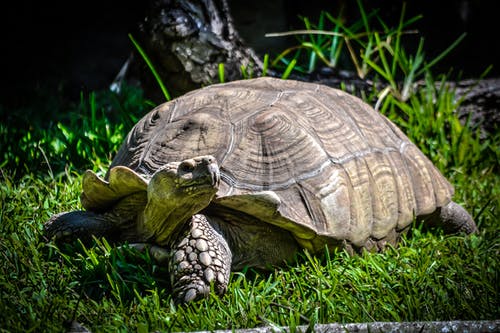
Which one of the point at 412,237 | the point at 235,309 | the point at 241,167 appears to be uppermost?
the point at 241,167

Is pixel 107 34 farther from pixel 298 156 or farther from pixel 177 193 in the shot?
pixel 177 193

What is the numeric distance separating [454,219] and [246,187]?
147cm

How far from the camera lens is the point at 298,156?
111 inches

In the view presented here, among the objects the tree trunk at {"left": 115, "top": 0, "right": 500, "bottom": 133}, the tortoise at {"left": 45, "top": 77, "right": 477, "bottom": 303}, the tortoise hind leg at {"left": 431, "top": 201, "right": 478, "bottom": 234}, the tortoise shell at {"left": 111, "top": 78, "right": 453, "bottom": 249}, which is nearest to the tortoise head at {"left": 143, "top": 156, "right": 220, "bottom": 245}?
the tortoise at {"left": 45, "top": 77, "right": 477, "bottom": 303}

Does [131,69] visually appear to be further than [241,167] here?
Yes

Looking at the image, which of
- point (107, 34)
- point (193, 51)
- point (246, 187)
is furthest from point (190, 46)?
point (107, 34)

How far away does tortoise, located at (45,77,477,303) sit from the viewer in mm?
2508

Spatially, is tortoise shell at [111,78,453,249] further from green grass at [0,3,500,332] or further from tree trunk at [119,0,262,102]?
tree trunk at [119,0,262,102]

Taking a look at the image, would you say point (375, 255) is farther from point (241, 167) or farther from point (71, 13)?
point (71, 13)

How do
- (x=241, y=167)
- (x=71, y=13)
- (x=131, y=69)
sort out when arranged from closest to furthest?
(x=241, y=167), (x=131, y=69), (x=71, y=13)

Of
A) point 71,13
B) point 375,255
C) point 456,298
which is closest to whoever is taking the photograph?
point 456,298

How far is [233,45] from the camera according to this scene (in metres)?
4.64

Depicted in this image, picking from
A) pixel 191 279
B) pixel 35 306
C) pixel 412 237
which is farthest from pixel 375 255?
pixel 35 306

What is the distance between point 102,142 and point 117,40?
429 centimetres
